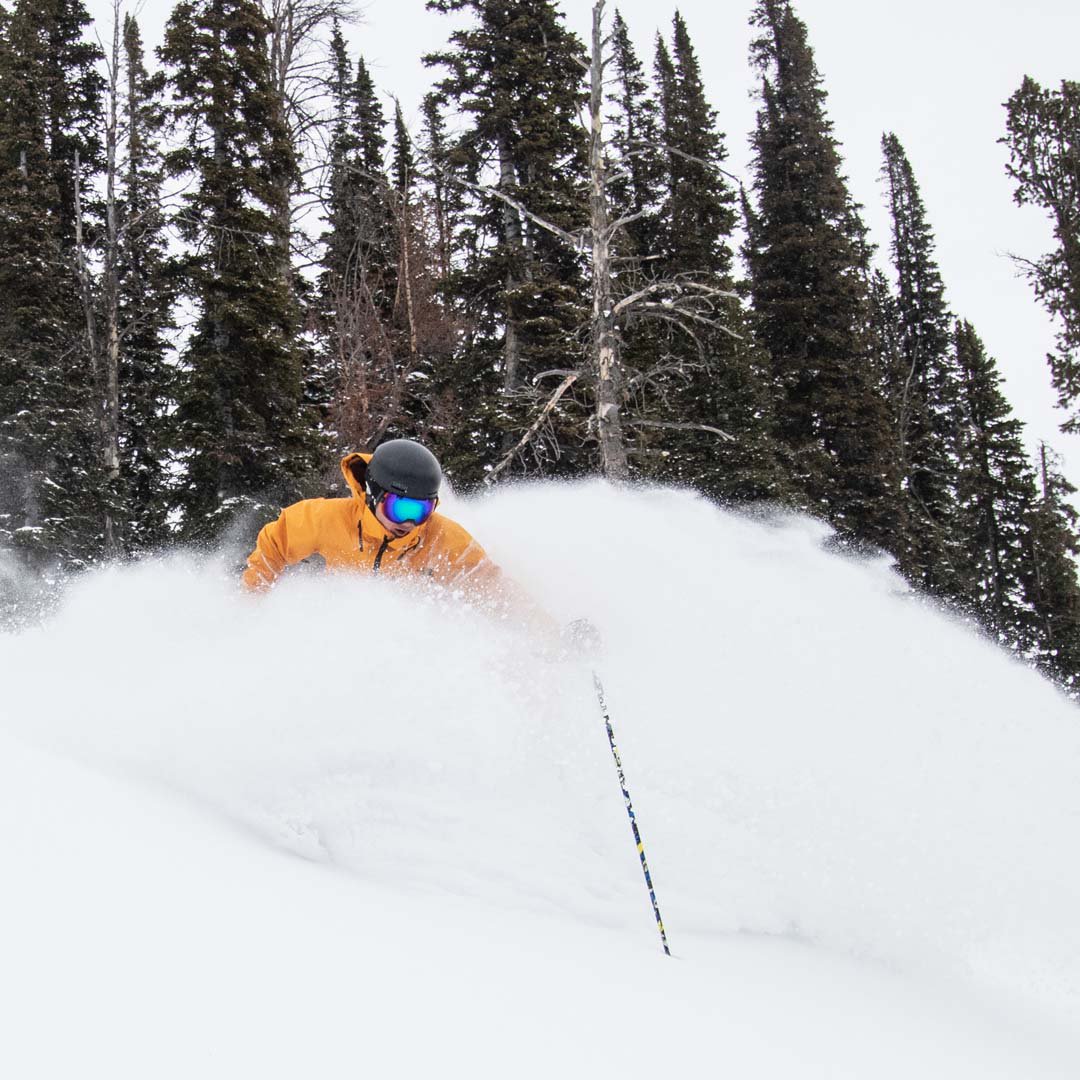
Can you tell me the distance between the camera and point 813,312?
25.4 m

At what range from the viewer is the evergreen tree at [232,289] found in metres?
16.5

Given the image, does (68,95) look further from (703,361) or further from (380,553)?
(380,553)

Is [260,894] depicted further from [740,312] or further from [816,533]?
[740,312]

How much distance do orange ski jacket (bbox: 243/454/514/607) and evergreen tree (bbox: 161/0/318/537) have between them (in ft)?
36.9

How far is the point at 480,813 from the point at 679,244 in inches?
918

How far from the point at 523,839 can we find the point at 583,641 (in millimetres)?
1243

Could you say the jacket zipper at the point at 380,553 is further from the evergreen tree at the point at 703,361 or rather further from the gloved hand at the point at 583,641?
the evergreen tree at the point at 703,361

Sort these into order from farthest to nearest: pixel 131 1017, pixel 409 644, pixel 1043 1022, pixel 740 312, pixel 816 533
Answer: pixel 740 312 → pixel 816 533 → pixel 409 644 → pixel 1043 1022 → pixel 131 1017

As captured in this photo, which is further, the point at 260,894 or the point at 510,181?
the point at 510,181

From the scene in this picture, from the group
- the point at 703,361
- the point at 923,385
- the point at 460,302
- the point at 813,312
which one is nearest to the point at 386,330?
the point at 460,302

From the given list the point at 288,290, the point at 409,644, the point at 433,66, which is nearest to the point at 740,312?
the point at 433,66

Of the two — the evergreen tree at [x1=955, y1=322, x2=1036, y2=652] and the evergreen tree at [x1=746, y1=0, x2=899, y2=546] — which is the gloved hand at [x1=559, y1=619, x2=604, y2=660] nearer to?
the evergreen tree at [x1=746, y1=0, x2=899, y2=546]

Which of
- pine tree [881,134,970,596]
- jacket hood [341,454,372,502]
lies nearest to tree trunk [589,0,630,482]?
jacket hood [341,454,372,502]

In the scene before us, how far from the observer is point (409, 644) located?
452cm
